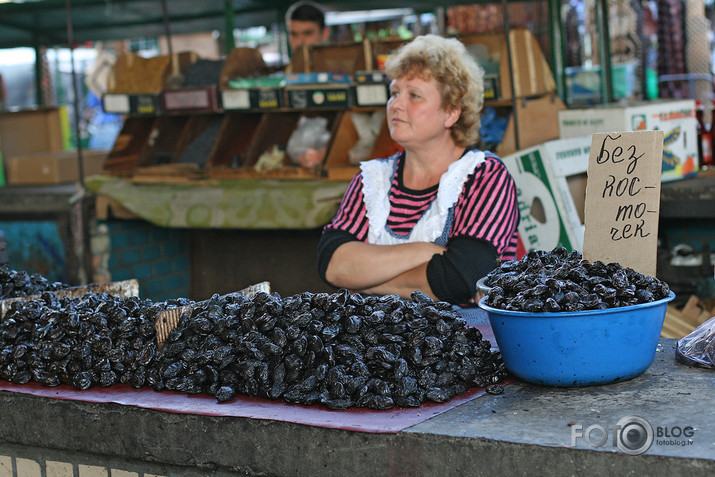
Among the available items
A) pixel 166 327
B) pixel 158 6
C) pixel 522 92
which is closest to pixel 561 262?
pixel 166 327

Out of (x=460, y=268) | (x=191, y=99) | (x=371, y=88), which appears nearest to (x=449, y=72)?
(x=460, y=268)

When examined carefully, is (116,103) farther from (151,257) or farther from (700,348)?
(700,348)

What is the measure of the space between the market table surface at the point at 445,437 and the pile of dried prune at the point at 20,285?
22.6 inches

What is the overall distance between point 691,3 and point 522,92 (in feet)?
9.15

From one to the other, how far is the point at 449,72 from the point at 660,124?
1.42m

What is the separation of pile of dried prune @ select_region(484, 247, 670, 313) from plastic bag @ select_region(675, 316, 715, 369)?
18cm

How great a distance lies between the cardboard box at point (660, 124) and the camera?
3709 millimetres

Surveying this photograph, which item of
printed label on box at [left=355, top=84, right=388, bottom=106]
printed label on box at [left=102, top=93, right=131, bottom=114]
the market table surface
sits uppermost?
printed label on box at [left=102, top=93, right=131, bottom=114]

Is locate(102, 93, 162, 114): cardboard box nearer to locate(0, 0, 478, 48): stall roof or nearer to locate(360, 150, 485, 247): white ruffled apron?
locate(0, 0, 478, 48): stall roof

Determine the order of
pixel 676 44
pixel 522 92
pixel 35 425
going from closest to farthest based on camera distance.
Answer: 1. pixel 35 425
2. pixel 522 92
3. pixel 676 44

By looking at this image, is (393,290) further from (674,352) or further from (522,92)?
(522,92)

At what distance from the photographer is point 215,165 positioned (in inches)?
197

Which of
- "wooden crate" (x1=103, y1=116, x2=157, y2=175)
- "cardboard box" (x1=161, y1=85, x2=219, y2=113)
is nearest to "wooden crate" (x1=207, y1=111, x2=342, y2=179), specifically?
"cardboard box" (x1=161, y1=85, x2=219, y2=113)

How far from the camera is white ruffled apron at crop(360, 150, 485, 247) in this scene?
107 inches
